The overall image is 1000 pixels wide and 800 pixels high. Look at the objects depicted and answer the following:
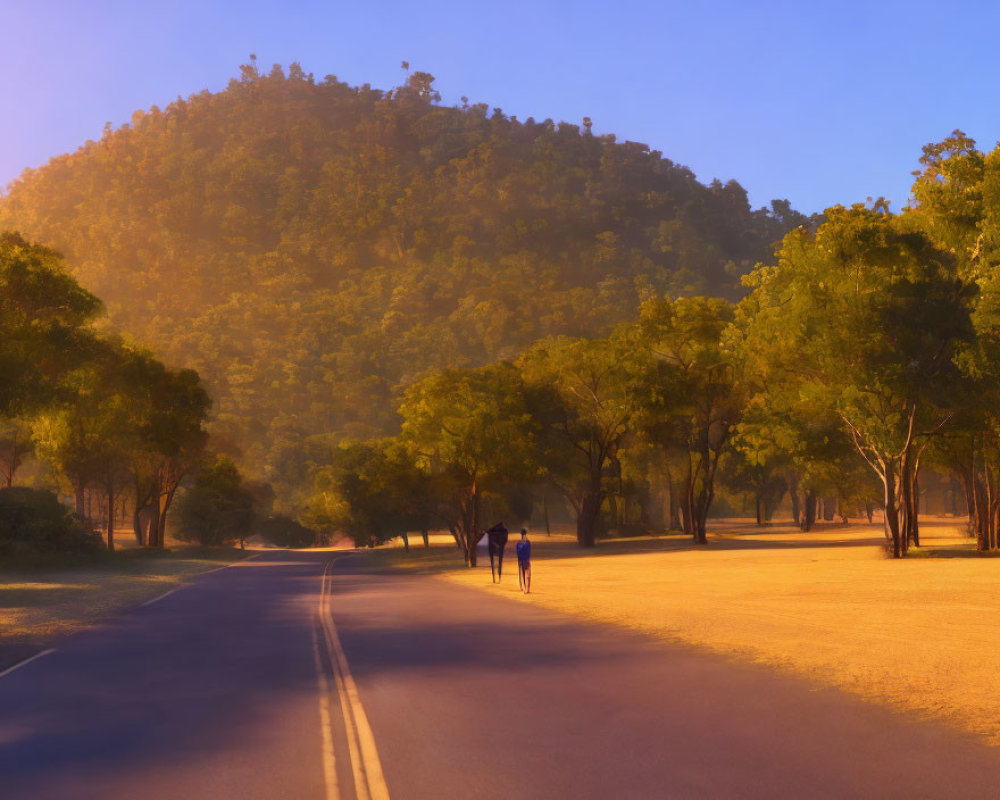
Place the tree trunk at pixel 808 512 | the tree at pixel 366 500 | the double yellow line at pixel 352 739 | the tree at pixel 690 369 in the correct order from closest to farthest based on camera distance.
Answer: the double yellow line at pixel 352 739 < the tree at pixel 690 369 < the tree at pixel 366 500 < the tree trunk at pixel 808 512

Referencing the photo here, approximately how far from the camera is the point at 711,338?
58.7 metres

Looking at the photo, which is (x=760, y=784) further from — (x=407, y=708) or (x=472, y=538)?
(x=472, y=538)

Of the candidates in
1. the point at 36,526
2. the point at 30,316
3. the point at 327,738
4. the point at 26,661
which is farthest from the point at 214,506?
the point at 327,738

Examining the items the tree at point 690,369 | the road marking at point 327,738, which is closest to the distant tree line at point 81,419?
the tree at point 690,369

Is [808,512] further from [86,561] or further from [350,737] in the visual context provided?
[350,737]

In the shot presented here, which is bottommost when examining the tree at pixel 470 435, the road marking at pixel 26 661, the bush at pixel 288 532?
the bush at pixel 288 532

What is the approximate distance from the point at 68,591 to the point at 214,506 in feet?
180

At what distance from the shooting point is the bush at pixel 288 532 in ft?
390

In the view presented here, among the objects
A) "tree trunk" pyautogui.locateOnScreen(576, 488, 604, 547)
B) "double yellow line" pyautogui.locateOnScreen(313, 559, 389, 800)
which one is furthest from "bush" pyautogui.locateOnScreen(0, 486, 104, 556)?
"double yellow line" pyautogui.locateOnScreen(313, 559, 389, 800)

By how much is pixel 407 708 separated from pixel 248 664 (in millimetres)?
4406

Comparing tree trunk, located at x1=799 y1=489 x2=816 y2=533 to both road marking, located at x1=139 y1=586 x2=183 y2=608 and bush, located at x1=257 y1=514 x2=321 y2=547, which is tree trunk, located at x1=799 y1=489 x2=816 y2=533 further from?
road marking, located at x1=139 y1=586 x2=183 y2=608

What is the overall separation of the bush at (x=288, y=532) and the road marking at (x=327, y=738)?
106526 millimetres

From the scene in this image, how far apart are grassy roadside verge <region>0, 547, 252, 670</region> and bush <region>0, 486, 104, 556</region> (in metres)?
1.26

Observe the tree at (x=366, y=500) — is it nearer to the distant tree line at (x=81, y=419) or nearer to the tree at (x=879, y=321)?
the distant tree line at (x=81, y=419)
